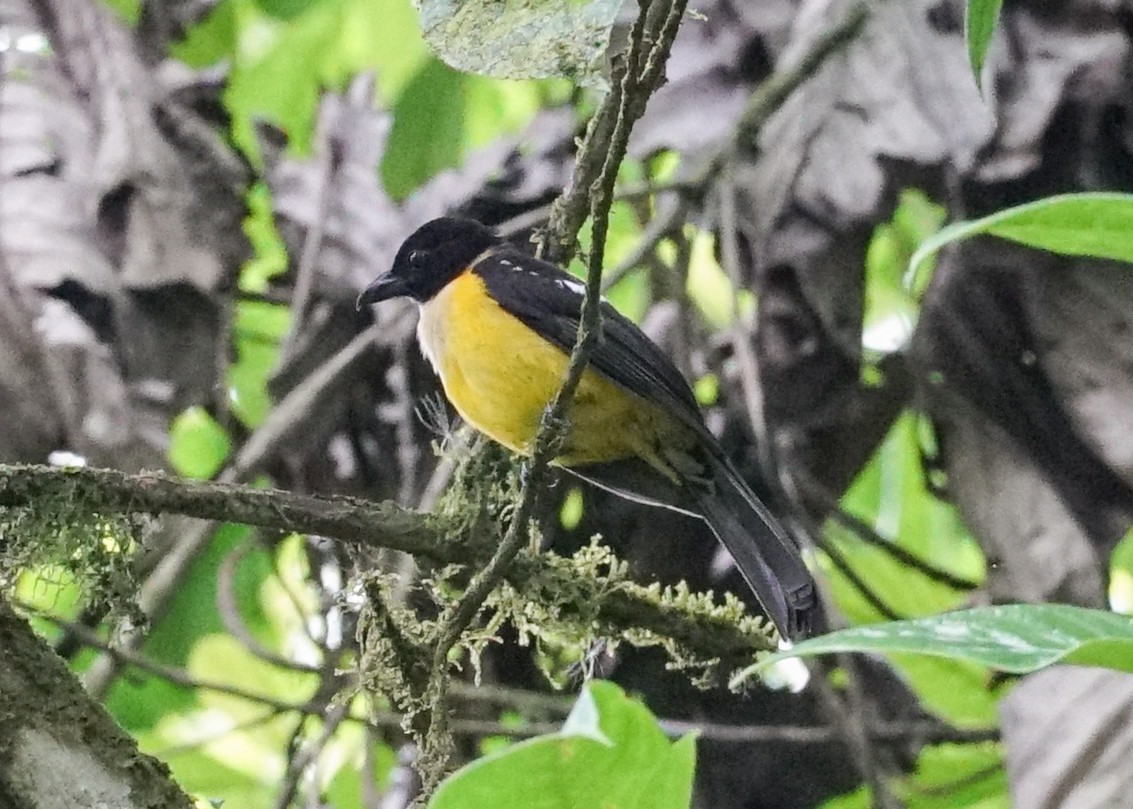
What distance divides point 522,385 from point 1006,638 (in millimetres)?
1776

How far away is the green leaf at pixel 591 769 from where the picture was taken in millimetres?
1019

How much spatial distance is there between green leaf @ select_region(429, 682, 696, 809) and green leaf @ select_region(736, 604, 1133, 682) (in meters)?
0.16

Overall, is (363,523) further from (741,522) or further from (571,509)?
(571,509)

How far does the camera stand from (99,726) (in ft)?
5.06

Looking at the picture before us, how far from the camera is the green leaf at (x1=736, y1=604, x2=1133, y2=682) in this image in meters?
1.17

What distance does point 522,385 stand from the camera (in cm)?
293

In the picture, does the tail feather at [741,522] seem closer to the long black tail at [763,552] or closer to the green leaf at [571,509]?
the long black tail at [763,552]

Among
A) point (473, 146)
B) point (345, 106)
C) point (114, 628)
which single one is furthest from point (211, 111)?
point (114, 628)

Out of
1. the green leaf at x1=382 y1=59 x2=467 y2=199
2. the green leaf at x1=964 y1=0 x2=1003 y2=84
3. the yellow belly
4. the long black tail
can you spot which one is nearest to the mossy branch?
the long black tail

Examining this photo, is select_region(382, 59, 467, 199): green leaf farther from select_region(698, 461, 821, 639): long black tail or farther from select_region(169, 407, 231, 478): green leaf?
select_region(698, 461, 821, 639): long black tail

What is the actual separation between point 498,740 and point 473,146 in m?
2.02

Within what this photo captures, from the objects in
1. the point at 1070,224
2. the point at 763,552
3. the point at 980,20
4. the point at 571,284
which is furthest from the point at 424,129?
the point at 1070,224

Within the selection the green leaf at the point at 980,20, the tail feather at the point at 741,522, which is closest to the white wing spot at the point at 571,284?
the tail feather at the point at 741,522

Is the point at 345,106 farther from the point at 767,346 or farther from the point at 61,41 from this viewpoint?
the point at 767,346
